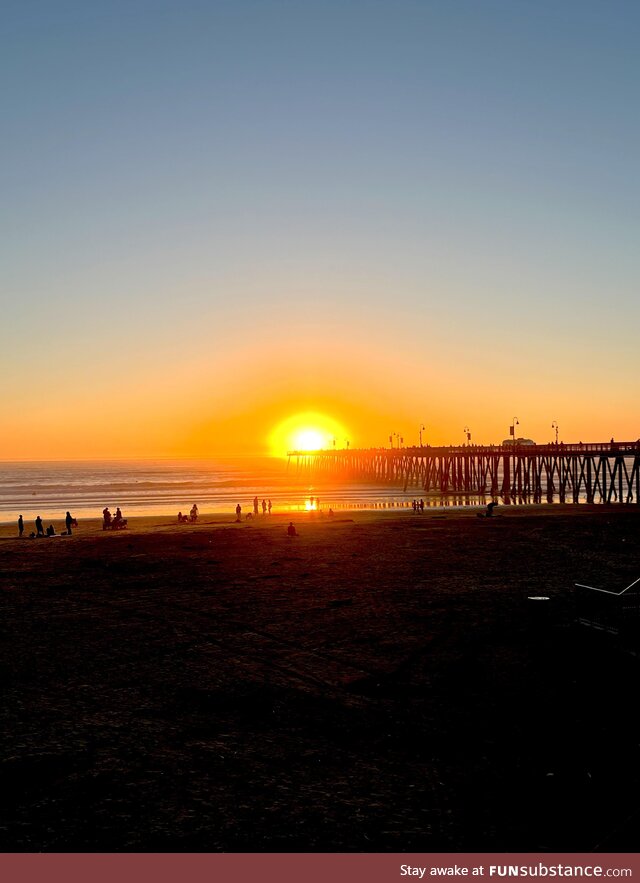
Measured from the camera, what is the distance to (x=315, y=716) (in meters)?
10.2

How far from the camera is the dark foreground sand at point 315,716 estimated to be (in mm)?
7312

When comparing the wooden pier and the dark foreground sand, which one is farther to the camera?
the wooden pier

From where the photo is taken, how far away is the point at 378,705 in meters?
10.6

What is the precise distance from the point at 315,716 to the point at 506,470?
205ft

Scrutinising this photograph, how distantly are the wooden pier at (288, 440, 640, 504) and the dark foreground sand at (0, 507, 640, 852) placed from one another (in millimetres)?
43003

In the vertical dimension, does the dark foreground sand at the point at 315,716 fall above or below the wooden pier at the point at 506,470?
Result: below

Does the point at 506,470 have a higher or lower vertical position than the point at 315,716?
higher

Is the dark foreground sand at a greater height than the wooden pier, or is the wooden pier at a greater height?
the wooden pier

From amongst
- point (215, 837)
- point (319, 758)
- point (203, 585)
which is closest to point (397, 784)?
point (319, 758)

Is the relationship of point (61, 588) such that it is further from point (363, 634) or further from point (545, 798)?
point (545, 798)

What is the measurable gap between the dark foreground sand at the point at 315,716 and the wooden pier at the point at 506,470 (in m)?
43.0

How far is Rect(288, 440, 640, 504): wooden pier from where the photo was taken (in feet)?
206
